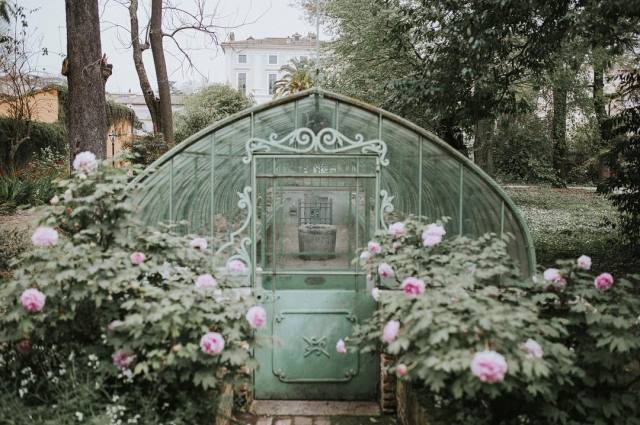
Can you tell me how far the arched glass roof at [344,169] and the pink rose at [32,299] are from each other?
Result: 169 cm

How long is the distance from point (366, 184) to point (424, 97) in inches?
161

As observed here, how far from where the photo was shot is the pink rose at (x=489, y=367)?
9.09 feet

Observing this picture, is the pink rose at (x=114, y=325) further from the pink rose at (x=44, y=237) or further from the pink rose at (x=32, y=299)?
the pink rose at (x=44, y=237)

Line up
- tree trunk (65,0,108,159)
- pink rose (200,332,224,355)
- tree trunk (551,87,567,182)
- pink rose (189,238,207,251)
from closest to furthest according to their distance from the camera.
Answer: pink rose (200,332,224,355), pink rose (189,238,207,251), tree trunk (65,0,108,159), tree trunk (551,87,567,182)

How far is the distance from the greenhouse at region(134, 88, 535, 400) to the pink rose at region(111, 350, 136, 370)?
1.57m

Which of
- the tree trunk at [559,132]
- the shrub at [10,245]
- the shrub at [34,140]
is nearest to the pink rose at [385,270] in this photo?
the shrub at [10,245]

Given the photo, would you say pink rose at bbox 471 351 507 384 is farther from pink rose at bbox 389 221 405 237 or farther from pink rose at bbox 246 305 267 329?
pink rose at bbox 389 221 405 237

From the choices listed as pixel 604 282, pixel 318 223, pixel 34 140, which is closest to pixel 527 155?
pixel 34 140

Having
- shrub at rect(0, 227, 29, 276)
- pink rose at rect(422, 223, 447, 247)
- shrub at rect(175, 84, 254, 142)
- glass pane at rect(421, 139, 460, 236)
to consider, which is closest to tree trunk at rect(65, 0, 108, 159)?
shrub at rect(0, 227, 29, 276)

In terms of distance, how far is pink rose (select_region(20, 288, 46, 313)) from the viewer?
3.37 meters

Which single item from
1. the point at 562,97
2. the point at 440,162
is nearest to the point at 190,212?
the point at 440,162

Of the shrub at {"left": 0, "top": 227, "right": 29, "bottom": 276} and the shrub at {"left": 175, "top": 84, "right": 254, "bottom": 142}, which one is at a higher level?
the shrub at {"left": 175, "top": 84, "right": 254, "bottom": 142}

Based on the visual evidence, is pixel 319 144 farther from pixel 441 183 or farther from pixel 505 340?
pixel 505 340

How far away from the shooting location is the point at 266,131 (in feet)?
17.0
